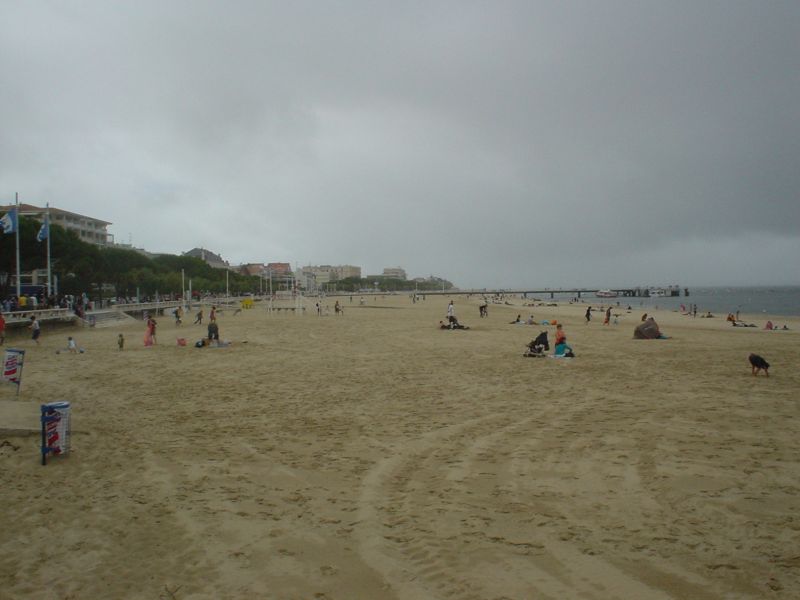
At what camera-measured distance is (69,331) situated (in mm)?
29578

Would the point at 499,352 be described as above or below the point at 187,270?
below

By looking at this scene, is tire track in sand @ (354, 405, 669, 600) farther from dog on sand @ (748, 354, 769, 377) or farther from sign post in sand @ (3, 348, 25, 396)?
dog on sand @ (748, 354, 769, 377)

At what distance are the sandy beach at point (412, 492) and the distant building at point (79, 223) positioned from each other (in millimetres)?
76391

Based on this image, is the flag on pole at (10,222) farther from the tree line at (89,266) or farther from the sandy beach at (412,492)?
the sandy beach at (412,492)

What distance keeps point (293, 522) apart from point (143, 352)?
1646cm

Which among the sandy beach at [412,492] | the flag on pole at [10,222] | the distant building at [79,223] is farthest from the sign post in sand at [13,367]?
the distant building at [79,223]

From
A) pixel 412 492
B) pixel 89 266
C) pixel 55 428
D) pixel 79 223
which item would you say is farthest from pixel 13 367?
pixel 79 223

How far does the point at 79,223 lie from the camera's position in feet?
277

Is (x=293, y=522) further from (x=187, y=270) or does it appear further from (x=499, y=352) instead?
(x=187, y=270)

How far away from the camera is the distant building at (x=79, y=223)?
7344cm

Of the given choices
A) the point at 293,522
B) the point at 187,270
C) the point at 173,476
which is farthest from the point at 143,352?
the point at 187,270

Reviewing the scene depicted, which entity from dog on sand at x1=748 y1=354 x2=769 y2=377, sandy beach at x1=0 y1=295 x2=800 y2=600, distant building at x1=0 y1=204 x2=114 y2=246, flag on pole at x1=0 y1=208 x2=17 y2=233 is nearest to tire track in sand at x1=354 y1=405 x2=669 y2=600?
sandy beach at x1=0 y1=295 x2=800 y2=600

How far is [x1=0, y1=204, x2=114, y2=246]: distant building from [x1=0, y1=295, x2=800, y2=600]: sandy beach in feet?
251

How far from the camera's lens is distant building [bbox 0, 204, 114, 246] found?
73438 millimetres
